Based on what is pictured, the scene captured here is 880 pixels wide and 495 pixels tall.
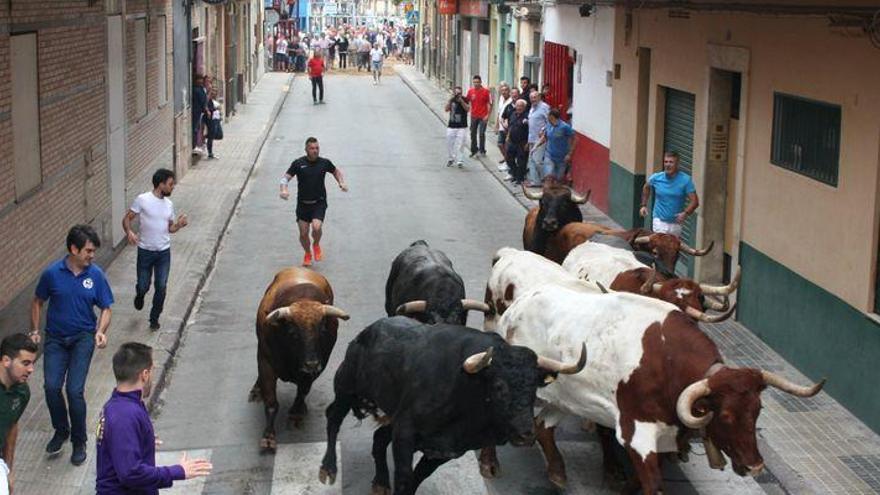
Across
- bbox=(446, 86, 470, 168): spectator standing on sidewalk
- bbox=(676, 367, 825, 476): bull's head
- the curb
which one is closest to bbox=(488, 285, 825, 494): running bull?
bbox=(676, 367, 825, 476): bull's head

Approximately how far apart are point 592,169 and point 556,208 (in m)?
9.70

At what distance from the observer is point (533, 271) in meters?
11.9

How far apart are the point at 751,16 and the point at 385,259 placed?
6461 mm

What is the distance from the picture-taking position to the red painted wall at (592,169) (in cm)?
2389

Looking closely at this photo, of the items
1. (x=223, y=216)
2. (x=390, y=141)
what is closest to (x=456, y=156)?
(x=390, y=141)

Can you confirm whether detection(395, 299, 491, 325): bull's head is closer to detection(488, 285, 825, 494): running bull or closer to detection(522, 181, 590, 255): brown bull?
detection(488, 285, 825, 494): running bull

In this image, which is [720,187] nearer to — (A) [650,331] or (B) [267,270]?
(B) [267,270]

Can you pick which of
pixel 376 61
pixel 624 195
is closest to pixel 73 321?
pixel 624 195

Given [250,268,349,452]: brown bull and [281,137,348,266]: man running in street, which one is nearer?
[250,268,349,452]: brown bull

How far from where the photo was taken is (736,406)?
28.6 feet

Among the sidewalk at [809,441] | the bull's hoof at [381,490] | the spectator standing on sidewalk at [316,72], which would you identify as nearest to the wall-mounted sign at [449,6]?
the spectator standing on sidewalk at [316,72]

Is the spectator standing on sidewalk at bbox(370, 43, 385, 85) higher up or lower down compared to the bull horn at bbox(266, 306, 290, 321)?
higher up

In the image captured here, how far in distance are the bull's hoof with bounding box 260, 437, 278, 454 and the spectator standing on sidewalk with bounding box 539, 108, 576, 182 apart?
13355 millimetres

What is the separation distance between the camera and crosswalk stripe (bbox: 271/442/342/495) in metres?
10.3
